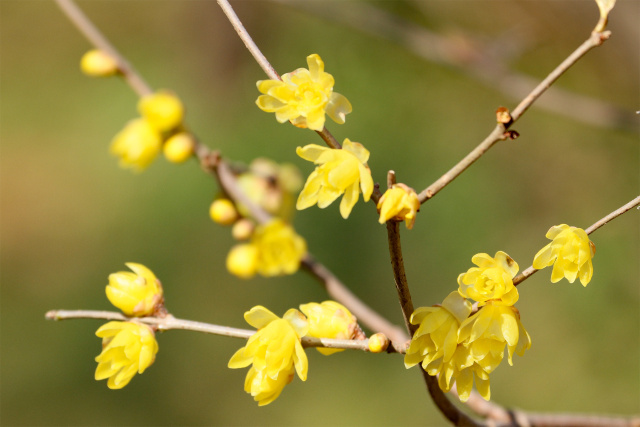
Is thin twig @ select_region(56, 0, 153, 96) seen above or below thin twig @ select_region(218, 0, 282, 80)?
above

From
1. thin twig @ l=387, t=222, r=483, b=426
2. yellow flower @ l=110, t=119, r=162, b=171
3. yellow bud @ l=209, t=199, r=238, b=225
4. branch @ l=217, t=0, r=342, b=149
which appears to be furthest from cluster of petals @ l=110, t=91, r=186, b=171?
thin twig @ l=387, t=222, r=483, b=426

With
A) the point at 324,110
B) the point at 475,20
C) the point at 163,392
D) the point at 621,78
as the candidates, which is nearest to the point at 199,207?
the point at 163,392

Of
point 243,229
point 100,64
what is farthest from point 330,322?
point 100,64

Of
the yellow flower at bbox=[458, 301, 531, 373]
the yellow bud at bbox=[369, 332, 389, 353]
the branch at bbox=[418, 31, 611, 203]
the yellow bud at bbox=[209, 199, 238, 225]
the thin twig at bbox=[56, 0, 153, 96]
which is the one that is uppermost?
the thin twig at bbox=[56, 0, 153, 96]

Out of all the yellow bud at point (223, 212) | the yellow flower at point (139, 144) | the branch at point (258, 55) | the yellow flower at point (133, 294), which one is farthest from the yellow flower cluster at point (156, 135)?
the branch at point (258, 55)

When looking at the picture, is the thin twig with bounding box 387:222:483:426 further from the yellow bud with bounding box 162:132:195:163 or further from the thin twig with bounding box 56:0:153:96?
the thin twig with bounding box 56:0:153:96

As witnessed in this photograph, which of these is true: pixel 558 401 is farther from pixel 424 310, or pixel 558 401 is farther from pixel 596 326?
pixel 424 310

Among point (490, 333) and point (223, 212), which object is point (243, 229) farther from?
point (490, 333)

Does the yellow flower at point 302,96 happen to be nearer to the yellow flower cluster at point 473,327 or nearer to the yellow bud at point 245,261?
the yellow flower cluster at point 473,327
